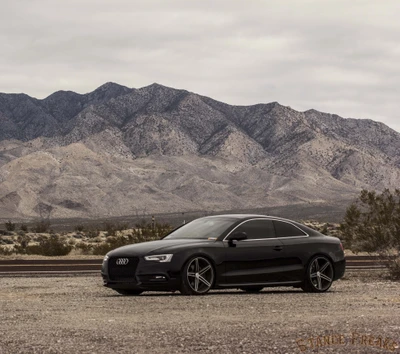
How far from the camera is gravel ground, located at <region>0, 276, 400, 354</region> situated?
936cm

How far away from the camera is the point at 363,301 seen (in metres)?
14.8

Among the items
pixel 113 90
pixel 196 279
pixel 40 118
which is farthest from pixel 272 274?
pixel 113 90

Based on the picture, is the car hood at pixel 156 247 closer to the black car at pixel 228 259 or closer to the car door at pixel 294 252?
the black car at pixel 228 259

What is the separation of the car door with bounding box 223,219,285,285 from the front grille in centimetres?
161

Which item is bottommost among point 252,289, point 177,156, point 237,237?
point 252,289

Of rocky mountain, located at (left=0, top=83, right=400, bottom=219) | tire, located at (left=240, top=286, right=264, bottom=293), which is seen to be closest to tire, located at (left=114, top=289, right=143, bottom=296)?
tire, located at (left=240, top=286, right=264, bottom=293)

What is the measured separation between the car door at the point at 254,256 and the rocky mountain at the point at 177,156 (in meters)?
112

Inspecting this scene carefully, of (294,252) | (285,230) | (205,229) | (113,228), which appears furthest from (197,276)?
(113,228)

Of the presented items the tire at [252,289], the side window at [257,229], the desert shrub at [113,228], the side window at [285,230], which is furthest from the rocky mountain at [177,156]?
the side window at [257,229]

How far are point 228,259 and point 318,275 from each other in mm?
1889

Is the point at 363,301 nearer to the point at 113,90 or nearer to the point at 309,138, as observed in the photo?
the point at 309,138

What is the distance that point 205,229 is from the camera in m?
16.9

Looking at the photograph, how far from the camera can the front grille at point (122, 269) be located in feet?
52.4

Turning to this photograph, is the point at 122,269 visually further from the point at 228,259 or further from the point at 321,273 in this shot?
the point at 321,273
